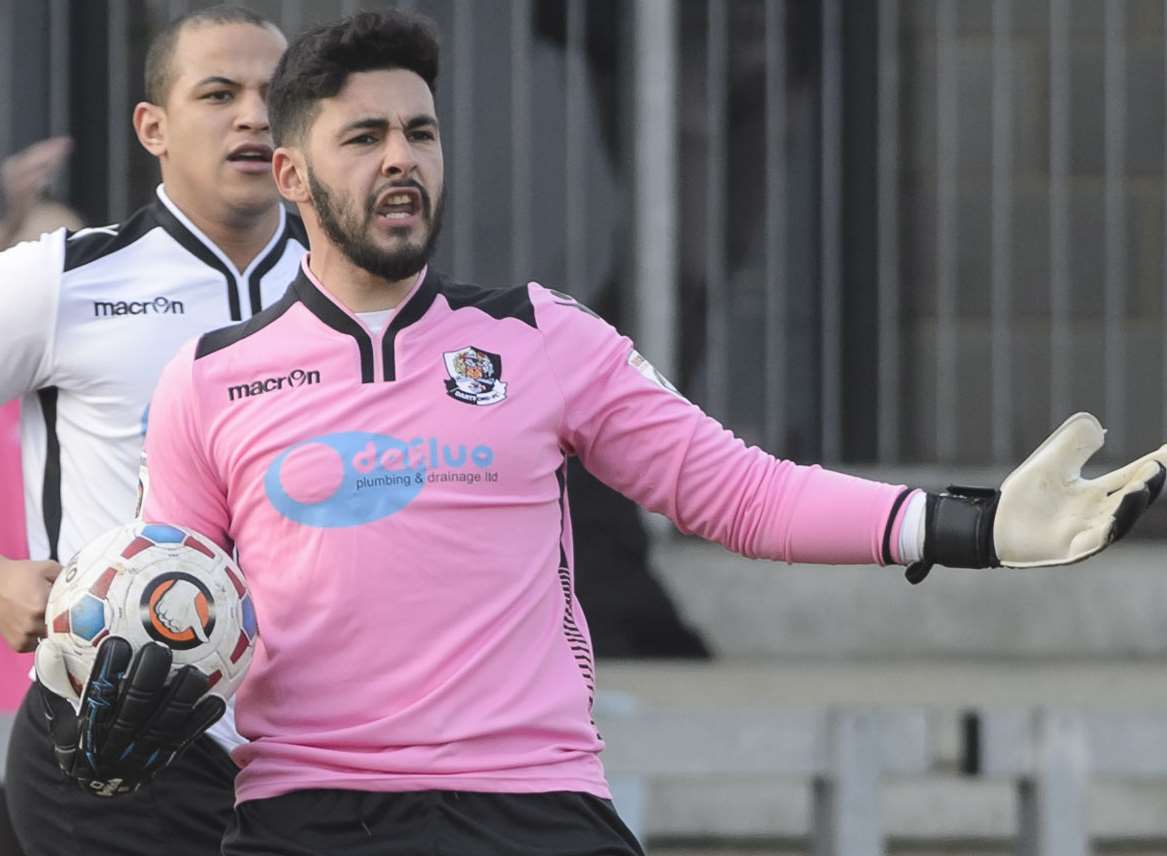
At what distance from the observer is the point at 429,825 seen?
3.58m

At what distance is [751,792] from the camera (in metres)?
A: 7.96

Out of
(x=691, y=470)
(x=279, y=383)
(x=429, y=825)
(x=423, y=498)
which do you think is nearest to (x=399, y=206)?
(x=279, y=383)

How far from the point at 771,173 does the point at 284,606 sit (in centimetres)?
673

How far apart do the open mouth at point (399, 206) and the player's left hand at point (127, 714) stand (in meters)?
0.71

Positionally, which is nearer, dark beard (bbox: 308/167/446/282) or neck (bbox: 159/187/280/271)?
dark beard (bbox: 308/167/446/282)

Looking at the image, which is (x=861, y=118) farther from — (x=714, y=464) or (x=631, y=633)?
(x=714, y=464)

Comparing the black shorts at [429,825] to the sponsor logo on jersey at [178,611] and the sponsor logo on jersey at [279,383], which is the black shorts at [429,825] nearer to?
the sponsor logo on jersey at [178,611]

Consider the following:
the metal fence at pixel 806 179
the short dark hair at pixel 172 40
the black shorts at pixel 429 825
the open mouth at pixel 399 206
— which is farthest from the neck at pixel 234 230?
the metal fence at pixel 806 179

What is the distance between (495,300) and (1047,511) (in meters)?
0.90

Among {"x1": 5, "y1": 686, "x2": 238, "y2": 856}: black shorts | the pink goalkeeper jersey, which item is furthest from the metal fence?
the pink goalkeeper jersey

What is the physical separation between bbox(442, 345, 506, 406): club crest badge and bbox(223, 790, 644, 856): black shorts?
0.58 meters

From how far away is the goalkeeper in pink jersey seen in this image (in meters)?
3.61

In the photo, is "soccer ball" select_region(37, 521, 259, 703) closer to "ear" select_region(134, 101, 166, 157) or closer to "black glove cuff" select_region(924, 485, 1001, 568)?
"black glove cuff" select_region(924, 485, 1001, 568)

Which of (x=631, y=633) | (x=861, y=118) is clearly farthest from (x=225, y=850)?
(x=861, y=118)
